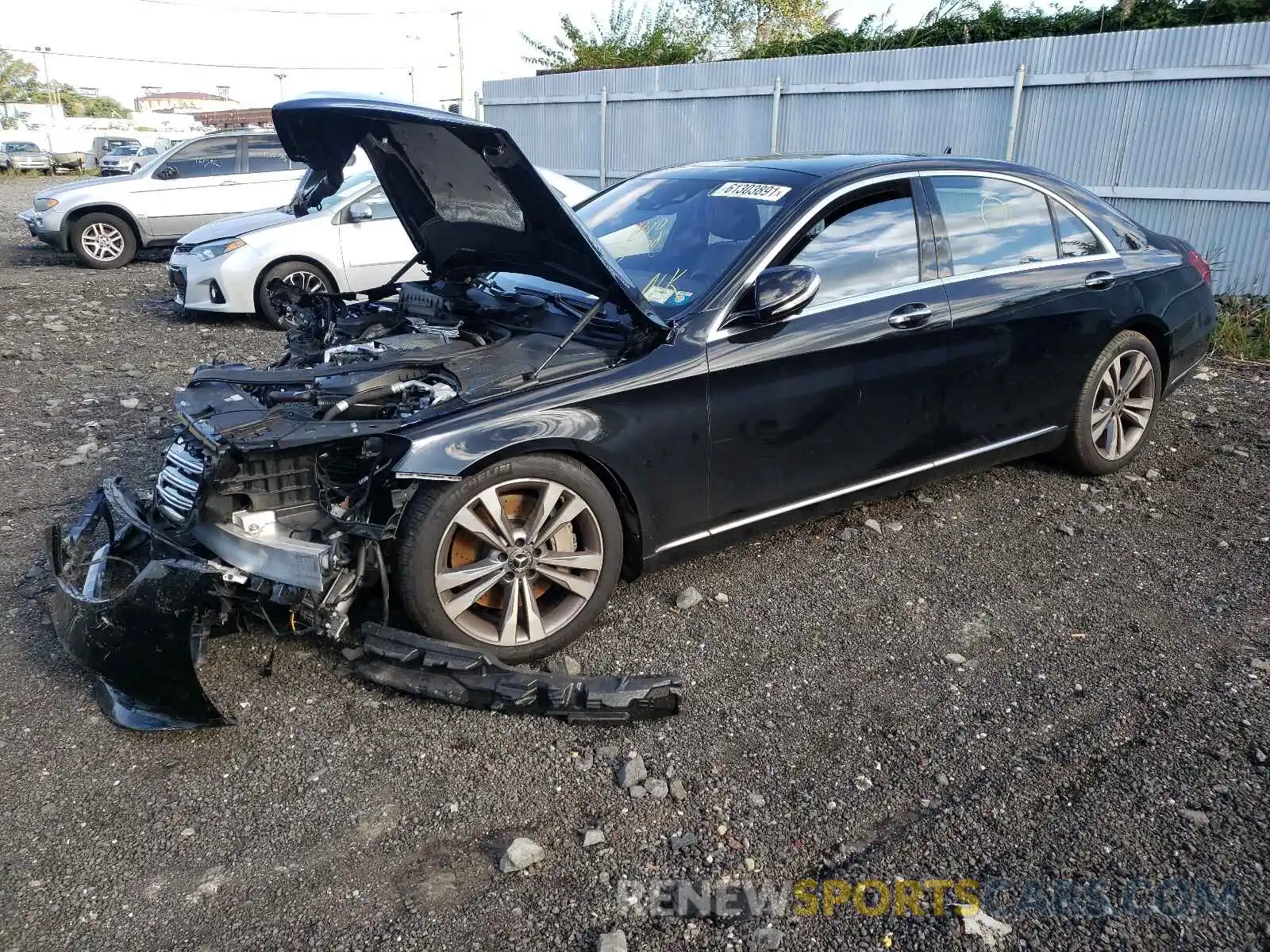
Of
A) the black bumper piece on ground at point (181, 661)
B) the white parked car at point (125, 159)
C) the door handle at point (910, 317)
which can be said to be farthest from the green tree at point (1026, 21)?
the white parked car at point (125, 159)

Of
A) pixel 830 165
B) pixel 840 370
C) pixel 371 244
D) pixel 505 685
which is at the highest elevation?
pixel 830 165

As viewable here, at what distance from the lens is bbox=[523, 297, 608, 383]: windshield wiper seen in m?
3.50

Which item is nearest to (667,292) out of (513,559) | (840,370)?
(840,370)

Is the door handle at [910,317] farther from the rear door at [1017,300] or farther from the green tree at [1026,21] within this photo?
the green tree at [1026,21]

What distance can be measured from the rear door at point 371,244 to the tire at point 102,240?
5.82 meters

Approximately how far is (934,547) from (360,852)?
2.98 meters

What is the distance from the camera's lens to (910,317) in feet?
13.7

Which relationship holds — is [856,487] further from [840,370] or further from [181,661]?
→ [181,661]

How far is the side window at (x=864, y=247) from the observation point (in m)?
4.04

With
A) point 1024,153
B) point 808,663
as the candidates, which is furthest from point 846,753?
point 1024,153

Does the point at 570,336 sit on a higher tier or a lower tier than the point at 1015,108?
lower

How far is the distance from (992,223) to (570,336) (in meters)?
2.29

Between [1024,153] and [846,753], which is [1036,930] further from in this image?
[1024,153]

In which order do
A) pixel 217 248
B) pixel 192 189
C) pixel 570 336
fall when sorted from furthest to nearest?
pixel 192 189, pixel 217 248, pixel 570 336
